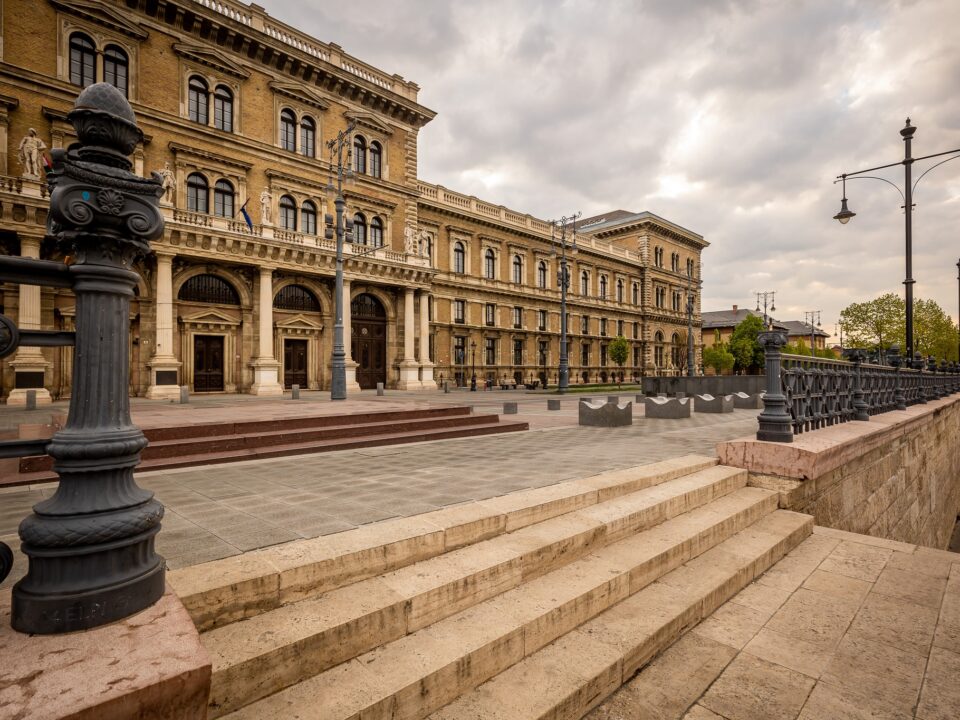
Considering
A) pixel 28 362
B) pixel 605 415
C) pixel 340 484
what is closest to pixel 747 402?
pixel 605 415

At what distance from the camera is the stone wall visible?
554 centimetres

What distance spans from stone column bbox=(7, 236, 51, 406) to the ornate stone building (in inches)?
2.8

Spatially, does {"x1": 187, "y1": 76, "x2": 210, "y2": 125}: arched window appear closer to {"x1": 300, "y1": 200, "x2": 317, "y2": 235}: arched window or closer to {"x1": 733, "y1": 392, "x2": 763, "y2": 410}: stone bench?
{"x1": 300, "y1": 200, "x2": 317, "y2": 235}: arched window

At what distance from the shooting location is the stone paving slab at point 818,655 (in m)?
2.50

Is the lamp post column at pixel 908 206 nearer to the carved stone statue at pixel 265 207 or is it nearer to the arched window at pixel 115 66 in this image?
the carved stone statue at pixel 265 207

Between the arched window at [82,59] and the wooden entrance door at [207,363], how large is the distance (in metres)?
10.9

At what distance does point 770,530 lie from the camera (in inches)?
186

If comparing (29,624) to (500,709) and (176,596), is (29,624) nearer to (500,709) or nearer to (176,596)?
(176,596)

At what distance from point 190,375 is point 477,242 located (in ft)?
73.8

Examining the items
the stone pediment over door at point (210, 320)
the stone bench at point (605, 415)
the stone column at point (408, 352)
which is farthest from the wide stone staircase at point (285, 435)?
the stone column at point (408, 352)

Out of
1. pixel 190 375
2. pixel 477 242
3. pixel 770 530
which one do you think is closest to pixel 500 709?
pixel 770 530

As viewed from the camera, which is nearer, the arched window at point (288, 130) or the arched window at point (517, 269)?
the arched window at point (288, 130)

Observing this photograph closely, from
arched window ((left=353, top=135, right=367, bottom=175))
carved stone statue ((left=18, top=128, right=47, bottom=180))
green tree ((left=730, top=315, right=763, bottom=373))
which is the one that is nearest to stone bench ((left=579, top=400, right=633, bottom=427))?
carved stone statue ((left=18, top=128, right=47, bottom=180))

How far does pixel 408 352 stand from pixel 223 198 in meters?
12.2
